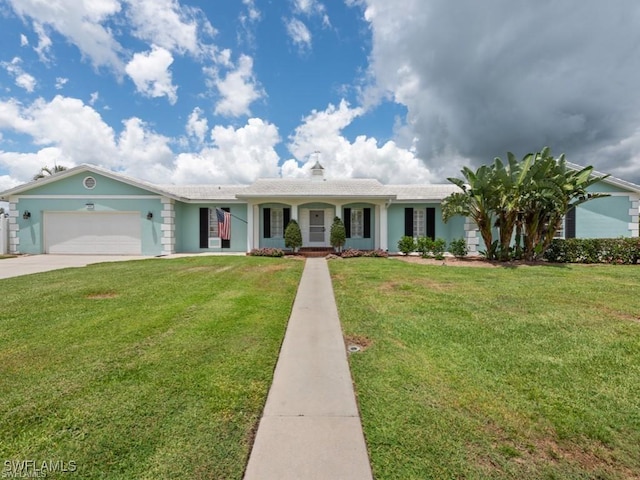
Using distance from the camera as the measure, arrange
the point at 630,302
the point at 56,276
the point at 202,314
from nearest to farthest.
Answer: the point at 202,314
the point at 630,302
the point at 56,276

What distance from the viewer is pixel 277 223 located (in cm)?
1638

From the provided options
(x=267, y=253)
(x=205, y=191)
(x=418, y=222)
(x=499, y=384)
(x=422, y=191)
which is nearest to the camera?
(x=499, y=384)

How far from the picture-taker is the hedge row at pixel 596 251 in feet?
38.1

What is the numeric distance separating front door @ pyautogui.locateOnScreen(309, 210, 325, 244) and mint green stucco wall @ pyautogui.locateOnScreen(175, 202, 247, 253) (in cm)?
368

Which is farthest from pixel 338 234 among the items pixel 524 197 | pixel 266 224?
pixel 524 197

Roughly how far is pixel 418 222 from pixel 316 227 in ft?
18.2

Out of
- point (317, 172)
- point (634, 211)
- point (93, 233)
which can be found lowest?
point (93, 233)

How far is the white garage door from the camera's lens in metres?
15.5

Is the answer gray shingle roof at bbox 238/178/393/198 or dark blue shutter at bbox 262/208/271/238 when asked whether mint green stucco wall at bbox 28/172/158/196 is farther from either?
dark blue shutter at bbox 262/208/271/238

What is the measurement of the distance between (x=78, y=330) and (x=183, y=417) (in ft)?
10.0

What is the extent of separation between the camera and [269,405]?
2613 millimetres

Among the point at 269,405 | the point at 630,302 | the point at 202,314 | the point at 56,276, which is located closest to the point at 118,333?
the point at 202,314

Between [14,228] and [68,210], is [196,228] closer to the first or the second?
[68,210]

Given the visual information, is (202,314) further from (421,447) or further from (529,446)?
(529,446)
